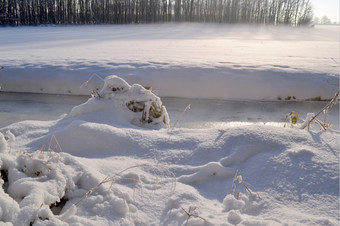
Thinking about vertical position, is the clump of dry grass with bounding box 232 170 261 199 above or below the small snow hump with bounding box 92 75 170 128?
below

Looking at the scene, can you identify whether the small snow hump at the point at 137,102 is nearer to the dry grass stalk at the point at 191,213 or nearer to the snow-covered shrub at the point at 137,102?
the snow-covered shrub at the point at 137,102

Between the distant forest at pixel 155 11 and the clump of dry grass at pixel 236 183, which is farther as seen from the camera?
the distant forest at pixel 155 11

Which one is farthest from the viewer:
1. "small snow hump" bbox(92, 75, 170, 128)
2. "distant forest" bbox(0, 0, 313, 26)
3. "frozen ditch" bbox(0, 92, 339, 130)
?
"distant forest" bbox(0, 0, 313, 26)

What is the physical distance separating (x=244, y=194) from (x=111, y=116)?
1278 millimetres

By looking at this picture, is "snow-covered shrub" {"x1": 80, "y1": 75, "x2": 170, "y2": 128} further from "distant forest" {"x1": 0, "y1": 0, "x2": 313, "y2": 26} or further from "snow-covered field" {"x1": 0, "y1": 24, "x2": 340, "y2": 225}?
"distant forest" {"x1": 0, "y1": 0, "x2": 313, "y2": 26}

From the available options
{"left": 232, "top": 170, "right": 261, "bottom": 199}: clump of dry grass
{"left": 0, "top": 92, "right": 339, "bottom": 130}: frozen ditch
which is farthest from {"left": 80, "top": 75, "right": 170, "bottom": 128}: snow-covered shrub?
{"left": 232, "top": 170, "right": 261, "bottom": 199}: clump of dry grass

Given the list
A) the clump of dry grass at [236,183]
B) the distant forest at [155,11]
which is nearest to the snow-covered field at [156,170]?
the clump of dry grass at [236,183]

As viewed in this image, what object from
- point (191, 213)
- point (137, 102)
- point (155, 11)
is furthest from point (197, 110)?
point (155, 11)

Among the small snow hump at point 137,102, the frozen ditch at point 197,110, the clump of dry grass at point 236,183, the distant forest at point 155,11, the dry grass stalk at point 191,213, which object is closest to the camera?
the dry grass stalk at point 191,213

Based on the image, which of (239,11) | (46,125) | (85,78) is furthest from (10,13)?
(46,125)

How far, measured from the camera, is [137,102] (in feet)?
7.51

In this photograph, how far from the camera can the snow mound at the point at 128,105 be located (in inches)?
87.3

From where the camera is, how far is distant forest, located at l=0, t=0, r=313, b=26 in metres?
20.9

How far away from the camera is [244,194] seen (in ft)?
4.15
